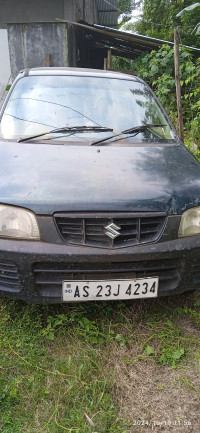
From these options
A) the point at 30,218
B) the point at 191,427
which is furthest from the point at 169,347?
the point at 30,218

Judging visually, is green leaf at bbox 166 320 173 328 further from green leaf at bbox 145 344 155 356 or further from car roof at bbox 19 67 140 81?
car roof at bbox 19 67 140 81

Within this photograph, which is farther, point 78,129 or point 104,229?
point 78,129

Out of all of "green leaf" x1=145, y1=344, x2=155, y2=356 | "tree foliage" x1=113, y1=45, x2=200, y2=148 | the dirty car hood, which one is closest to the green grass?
"green leaf" x1=145, y1=344, x2=155, y2=356

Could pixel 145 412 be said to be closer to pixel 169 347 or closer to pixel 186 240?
pixel 169 347

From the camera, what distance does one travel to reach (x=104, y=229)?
5.86ft

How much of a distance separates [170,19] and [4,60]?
1128 cm

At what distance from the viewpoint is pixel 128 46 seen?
11.5m

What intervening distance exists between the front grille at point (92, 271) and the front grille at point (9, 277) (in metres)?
0.11

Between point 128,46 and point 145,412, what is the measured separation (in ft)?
38.9

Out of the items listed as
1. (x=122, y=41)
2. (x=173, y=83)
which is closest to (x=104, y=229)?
(x=173, y=83)

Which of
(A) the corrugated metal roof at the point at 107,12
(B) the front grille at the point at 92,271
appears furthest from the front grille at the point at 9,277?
(A) the corrugated metal roof at the point at 107,12

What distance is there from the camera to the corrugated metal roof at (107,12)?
664 inches

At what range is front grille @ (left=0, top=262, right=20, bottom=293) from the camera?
1.84 metres

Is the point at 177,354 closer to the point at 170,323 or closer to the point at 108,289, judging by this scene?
the point at 170,323
